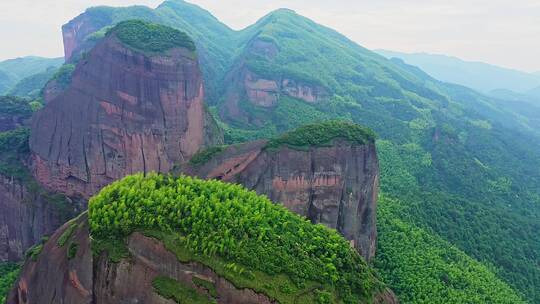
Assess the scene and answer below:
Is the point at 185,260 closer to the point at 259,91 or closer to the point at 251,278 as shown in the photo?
the point at 251,278

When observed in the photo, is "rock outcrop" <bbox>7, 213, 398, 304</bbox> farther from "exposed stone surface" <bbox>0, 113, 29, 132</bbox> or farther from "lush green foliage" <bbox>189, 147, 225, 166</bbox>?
"exposed stone surface" <bbox>0, 113, 29, 132</bbox>

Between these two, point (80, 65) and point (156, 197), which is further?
point (80, 65)

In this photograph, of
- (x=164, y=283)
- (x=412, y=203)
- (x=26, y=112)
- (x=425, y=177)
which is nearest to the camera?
(x=164, y=283)

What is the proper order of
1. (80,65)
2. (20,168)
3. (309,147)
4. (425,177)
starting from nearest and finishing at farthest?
1. (309,147)
2. (20,168)
3. (80,65)
4. (425,177)

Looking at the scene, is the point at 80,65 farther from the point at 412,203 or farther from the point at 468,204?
the point at 468,204

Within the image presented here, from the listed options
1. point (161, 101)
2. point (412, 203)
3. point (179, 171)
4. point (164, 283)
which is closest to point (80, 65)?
point (161, 101)

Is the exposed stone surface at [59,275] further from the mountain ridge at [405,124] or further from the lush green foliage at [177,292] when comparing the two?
the mountain ridge at [405,124]

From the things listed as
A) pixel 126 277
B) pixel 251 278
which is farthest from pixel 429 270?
pixel 126 277

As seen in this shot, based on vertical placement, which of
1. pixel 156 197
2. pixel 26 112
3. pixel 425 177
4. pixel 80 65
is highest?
pixel 80 65

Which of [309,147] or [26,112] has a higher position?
[309,147]
